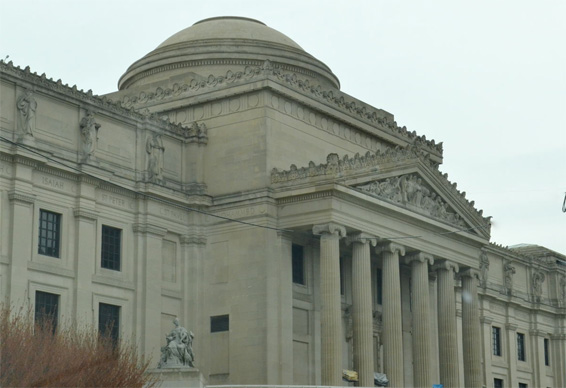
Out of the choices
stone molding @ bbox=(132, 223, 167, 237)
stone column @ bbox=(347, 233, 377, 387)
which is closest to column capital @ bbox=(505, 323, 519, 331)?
stone column @ bbox=(347, 233, 377, 387)

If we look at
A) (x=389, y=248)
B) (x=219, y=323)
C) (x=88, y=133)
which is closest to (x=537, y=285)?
(x=389, y=248)

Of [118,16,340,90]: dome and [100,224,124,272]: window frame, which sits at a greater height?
[118,16,340,90]: dome

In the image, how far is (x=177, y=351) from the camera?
162ft

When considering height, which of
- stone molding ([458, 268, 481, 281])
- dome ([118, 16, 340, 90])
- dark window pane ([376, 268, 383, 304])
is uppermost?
dome ([118, 16, 340, 90])

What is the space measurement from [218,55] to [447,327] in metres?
19.4

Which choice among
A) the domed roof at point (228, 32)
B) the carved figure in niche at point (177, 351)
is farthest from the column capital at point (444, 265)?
the carved figure in niche at point (177, 351)

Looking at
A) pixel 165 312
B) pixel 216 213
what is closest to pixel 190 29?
pixel 216 213

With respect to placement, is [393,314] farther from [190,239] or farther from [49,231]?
[49,231]

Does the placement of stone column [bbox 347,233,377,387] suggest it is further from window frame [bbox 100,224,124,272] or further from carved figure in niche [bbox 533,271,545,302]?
carved figure in niche [bbox 533,271,545,302]

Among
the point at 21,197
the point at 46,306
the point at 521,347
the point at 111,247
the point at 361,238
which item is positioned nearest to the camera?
the point at 21,197

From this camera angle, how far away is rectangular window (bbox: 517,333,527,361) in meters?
90.4

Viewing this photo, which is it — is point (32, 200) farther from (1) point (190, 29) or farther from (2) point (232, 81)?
(1) point (190, 29)

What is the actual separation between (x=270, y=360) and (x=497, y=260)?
1327 inches

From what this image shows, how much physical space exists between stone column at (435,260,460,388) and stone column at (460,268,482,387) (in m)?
1.88
